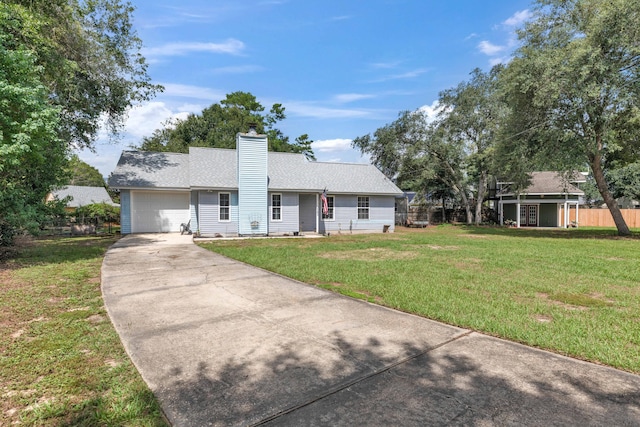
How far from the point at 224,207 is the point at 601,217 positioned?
31179 mm

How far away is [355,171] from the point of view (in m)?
21.5

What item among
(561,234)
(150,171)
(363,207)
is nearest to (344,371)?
(363,207)

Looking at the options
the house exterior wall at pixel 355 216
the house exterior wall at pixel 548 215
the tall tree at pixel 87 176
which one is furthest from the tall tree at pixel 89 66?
the tall tree at pixel 87 176

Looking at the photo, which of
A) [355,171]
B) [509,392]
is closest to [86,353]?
[509,392]

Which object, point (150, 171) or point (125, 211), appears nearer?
point (125, 211)

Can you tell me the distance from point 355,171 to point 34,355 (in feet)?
63.6

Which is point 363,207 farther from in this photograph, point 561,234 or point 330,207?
point 561,234

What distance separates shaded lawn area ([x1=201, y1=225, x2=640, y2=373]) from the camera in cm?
374

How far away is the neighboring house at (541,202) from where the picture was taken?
→ 2641 centimetres

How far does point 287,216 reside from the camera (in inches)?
691

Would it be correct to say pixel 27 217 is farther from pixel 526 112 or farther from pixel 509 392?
pixel 526 112

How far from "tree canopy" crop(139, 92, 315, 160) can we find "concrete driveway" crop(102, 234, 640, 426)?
91.9 feet

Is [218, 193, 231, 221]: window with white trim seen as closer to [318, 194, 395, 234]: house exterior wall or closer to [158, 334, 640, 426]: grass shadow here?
[318, 194, 395, 234]: house exterior wall

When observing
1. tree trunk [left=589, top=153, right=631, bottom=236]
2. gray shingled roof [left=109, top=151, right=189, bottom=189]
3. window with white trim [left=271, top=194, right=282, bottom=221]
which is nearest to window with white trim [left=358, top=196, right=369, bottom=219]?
window with white trim [left=271, top=194, right=282, bottom=221]
